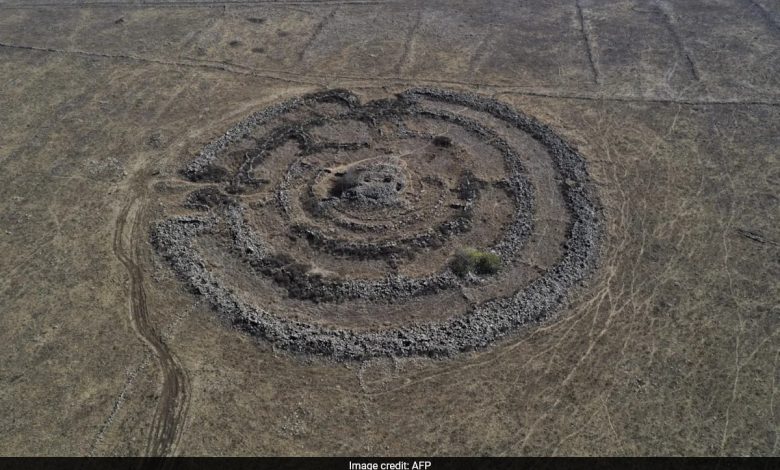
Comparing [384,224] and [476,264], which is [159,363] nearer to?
[384,224]

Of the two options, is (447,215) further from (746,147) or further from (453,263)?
(746,147)

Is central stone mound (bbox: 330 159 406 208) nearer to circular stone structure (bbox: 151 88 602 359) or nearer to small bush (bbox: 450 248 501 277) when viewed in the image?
circular stone structure (bbox: 151 88 602 359)
